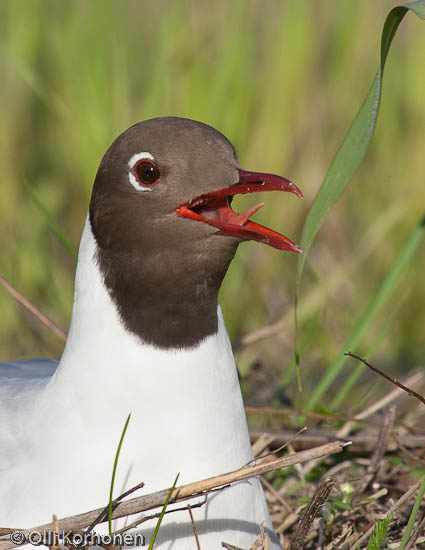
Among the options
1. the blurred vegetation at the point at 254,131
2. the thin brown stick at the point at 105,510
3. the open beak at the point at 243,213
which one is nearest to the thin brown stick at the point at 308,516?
the thin brown stick at the point at 105,510

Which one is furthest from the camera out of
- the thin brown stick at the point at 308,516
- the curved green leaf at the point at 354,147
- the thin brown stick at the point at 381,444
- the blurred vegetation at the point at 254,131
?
the blurred vegetation at the point at 254,131

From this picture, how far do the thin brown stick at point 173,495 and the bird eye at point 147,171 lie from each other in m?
0.72

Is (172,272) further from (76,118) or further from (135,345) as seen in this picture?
(76,118)

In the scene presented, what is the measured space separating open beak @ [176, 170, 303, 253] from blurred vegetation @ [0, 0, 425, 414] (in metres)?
1.78

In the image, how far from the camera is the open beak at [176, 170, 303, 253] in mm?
2430

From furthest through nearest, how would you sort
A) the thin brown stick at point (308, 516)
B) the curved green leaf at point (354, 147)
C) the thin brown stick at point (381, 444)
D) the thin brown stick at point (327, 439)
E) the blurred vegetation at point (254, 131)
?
1. the blurred vegetation at point (254, 131)
2. the thin brown stick at point (327, 439)
3. the thin brown stick at point (381, 444)
4. the curved green leaf at point (354, 147)
5. the thin brown stick at point (308, 516)

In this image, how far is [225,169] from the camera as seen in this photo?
2.50 meters

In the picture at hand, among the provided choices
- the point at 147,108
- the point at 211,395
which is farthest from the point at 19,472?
the point at 147,108

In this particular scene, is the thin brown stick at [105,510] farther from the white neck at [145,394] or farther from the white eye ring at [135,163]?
the white eye ring at [135,163]

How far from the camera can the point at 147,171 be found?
2.53m

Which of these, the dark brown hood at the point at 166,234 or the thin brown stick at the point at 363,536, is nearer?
the dark brown hood at the point at 166,234

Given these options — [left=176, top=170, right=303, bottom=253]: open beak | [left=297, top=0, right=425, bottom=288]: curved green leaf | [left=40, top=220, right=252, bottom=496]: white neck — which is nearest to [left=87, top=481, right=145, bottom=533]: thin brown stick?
[left=40, top=220, right=252, bottom=496]: white neck

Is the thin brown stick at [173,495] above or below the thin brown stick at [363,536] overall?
above

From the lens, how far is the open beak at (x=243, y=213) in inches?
95.7
